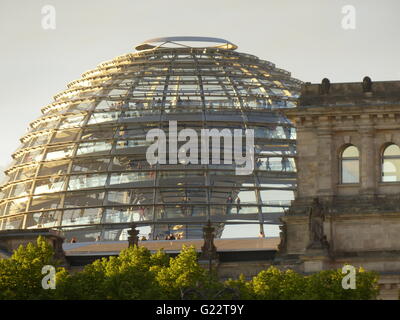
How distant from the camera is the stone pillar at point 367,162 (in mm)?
115000

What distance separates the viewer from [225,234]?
144000 mm

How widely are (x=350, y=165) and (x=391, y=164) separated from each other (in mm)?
2038

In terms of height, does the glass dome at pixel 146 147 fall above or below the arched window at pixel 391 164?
above

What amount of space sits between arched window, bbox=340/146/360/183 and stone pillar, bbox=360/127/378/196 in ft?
1.40

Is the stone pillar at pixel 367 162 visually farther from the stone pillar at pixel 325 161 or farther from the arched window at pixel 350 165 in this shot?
the stone pillar at pixel 325 161

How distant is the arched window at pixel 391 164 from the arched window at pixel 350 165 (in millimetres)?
1299

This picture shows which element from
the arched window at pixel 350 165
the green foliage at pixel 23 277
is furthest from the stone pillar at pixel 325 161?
the green foliage at pixel 23 277

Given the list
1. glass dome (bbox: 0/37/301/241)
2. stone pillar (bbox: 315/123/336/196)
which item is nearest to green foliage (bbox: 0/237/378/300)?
stone pillar (bbox: 315/123/336/196)

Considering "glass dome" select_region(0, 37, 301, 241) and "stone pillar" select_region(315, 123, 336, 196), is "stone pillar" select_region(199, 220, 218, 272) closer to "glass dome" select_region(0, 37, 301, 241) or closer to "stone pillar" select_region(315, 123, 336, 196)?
"stone pillar" select_region(315, 123, 336, 196)

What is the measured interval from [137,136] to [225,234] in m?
11.6

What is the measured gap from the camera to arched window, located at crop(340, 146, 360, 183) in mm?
115812

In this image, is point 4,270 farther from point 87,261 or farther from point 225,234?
point 225,234

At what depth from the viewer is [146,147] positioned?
151500mm

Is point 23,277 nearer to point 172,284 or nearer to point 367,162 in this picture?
point 172,284
